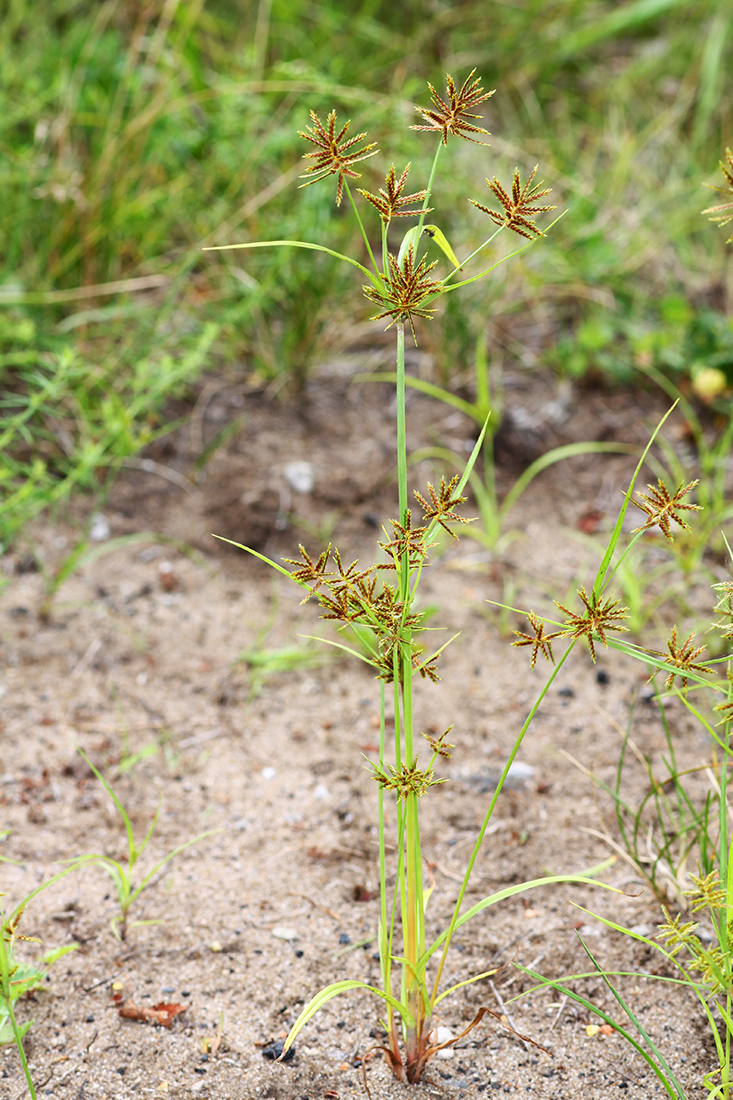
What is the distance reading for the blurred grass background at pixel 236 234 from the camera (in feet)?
8.16

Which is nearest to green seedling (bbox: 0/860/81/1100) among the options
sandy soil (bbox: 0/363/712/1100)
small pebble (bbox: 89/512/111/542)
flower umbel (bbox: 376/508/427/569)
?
sandy soil (bbox: 0/363/712/1100)

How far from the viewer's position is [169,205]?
2750 millimetres

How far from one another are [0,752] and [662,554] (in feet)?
Result: 5.35

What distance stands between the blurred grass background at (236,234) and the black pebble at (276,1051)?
3.97ft

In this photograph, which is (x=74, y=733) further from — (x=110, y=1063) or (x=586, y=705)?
(x=586, y=705)

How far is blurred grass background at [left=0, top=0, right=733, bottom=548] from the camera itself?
2488 mm

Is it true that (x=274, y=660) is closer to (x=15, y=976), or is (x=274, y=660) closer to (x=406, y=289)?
(x=15, y=976)

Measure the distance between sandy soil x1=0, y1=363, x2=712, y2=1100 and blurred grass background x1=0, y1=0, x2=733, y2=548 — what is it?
0.63 feet

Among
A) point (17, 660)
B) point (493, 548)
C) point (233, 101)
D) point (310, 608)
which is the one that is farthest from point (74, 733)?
point (233, 101)

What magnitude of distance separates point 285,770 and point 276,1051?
600 mm

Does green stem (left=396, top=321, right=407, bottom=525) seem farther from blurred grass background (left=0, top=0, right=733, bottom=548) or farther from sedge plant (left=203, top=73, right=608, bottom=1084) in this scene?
blurred grass background (left=0, top=0, right=733, bottom=548)

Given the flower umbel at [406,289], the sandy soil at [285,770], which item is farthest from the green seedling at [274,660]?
the flower umbel at [406,289]

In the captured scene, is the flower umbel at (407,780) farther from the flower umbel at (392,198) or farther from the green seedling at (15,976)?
the flower umbel at (392,198)

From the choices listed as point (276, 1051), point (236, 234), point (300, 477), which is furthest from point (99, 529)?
point (276, 1051)
